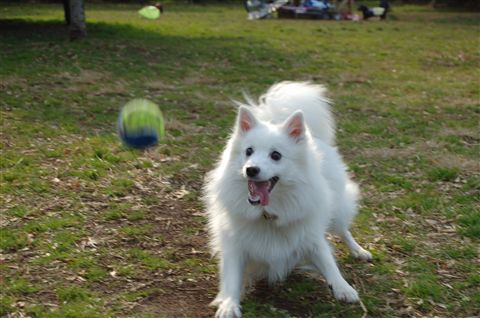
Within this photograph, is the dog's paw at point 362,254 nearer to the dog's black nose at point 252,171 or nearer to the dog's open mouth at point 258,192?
the dog's open mouth at point 258,192

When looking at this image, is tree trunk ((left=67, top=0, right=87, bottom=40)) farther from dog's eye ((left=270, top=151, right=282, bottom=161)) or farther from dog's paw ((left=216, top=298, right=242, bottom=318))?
dog's paw ((left=216, top=298, right=242, bottom=318))

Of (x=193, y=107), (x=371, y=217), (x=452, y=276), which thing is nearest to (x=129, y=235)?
(x=371, y=217)

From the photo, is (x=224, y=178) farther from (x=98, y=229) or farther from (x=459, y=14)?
(x=459, y=14)

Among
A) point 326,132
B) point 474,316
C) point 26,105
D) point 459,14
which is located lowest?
point 459,14

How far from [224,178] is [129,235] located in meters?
1.23

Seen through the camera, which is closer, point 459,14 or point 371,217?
point 371,217

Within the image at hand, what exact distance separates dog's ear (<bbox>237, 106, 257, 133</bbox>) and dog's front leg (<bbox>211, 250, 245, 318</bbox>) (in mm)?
724

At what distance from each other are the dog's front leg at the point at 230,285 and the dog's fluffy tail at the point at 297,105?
1085 mm

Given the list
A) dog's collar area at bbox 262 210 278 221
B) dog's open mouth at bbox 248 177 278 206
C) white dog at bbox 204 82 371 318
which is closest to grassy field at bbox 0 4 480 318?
white dog at bbox 204 82 371 318

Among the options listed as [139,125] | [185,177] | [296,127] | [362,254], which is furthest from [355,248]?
[139,125]

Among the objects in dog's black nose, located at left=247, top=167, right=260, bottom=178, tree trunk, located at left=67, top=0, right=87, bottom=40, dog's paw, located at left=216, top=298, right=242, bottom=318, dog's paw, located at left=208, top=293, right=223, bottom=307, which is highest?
dog's black nose, located at left=247, top=167, right=260, bottom=178

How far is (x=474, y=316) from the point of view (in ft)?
11.0

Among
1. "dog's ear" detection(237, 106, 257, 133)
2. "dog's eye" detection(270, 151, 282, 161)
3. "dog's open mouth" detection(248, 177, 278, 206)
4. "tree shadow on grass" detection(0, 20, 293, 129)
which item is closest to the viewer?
Result: "dog's open mouth" detection(248, 177, 278, 206)

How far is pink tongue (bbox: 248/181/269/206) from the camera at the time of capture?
3.32 meters
